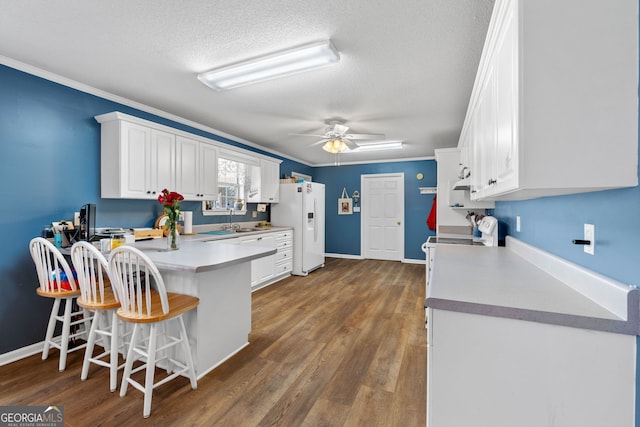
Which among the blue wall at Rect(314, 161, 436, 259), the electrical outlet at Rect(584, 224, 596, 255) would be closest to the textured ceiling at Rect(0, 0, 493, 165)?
the electrical outlet at Rect(584, 224, 596, 255)

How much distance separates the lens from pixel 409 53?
2.16 meters

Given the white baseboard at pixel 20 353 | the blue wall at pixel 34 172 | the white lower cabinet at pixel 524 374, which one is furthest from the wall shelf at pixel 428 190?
the white baseboard at pixel 20 353

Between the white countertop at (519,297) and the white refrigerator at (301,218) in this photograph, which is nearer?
the white countertop at (519,297)

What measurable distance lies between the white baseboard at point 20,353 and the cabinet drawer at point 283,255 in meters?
2.87

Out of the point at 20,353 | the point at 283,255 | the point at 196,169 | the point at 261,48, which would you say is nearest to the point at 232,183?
the point at 196,169

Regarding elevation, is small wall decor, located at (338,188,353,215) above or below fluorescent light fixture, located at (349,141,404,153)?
below

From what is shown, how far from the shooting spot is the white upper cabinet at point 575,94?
3.03 feet

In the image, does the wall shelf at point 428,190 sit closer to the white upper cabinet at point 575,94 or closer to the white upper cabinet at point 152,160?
the white upper cabinet at point 152,160

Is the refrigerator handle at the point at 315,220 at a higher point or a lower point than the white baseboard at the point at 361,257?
higher

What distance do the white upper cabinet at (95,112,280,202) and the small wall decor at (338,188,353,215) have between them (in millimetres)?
3541

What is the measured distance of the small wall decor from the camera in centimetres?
695

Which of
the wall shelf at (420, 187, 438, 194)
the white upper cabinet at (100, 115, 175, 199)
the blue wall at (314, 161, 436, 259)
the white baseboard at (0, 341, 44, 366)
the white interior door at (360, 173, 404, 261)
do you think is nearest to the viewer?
the white baseboard at (0, 341, 44, 366)

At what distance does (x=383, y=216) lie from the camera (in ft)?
21.9

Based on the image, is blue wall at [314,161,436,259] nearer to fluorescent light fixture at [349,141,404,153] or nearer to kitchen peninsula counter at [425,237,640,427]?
fluorescent light fixture at [349,141,404,153]
